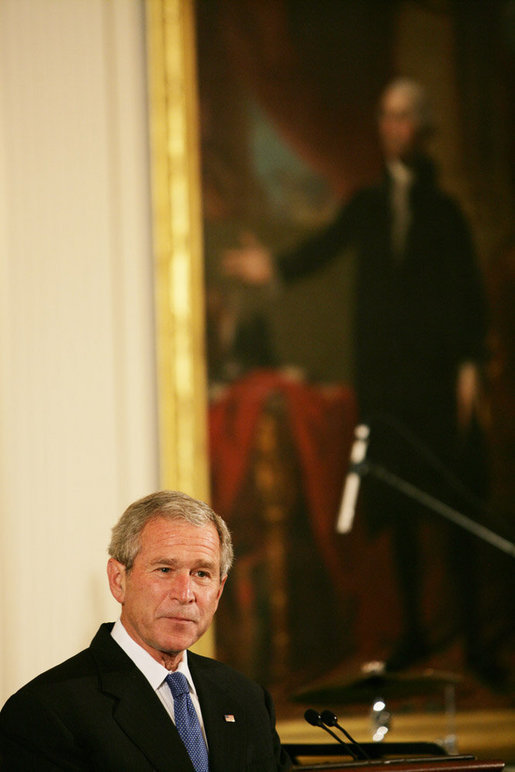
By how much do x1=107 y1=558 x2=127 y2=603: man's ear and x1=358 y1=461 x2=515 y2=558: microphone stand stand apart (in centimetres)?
338

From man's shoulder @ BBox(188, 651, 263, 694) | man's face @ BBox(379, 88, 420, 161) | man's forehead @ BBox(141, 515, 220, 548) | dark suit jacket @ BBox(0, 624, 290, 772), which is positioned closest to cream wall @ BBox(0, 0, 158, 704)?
man's face @ BBox(379, 88, 420, 161)

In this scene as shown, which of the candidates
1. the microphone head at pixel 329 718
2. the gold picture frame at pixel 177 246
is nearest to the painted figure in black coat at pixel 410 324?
the gold picture frame at pixel 177 246

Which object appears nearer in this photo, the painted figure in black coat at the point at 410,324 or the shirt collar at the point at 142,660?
the shirt collar at the point at 142,660

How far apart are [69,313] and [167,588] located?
11.1 ft

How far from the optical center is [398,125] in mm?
6590

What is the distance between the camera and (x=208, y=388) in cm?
621

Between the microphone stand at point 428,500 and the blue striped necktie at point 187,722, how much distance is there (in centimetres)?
340

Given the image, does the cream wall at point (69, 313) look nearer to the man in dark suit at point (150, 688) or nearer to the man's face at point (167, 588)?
the man in dark suit at point (150, 688)

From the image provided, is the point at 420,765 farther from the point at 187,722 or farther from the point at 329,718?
the point at 187,722

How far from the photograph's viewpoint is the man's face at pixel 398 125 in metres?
6.56

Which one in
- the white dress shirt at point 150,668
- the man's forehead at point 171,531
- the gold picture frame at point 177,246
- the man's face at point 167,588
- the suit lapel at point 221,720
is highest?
the gold picture frame at point 177,246

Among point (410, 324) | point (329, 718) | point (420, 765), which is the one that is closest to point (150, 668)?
point (329, 718)

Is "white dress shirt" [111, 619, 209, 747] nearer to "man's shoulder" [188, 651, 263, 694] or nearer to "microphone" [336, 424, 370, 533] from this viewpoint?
"man's shoulder" [188, 651, 263, 694]

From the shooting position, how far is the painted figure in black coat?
248 inches
